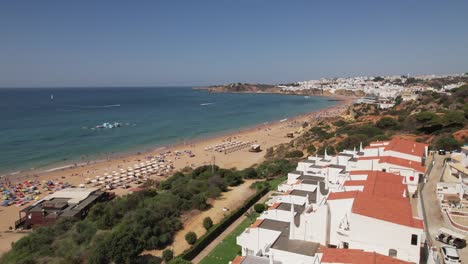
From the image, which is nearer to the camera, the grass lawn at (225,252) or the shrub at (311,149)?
the grass lawn at (225,252)

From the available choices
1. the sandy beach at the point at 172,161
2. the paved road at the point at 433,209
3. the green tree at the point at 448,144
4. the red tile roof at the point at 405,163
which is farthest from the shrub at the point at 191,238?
the green tree at the point at 448,144

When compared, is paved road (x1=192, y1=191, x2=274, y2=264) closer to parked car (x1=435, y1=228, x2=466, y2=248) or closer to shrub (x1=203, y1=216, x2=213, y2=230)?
shrub (x1=203, y1=216, x2=213, y2=230)

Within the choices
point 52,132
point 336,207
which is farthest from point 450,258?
point 52,132

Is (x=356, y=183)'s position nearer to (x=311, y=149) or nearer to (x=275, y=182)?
(x=275, y=182)

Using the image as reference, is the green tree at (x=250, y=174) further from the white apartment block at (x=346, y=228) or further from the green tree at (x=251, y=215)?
the white apartment block at (x=346, y=228)

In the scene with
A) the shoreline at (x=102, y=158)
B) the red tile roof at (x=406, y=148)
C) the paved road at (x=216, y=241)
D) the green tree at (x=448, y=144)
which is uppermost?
the red tile roof at (x=406, y=148)

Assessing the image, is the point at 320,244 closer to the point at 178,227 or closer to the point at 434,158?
the point at 178,227
